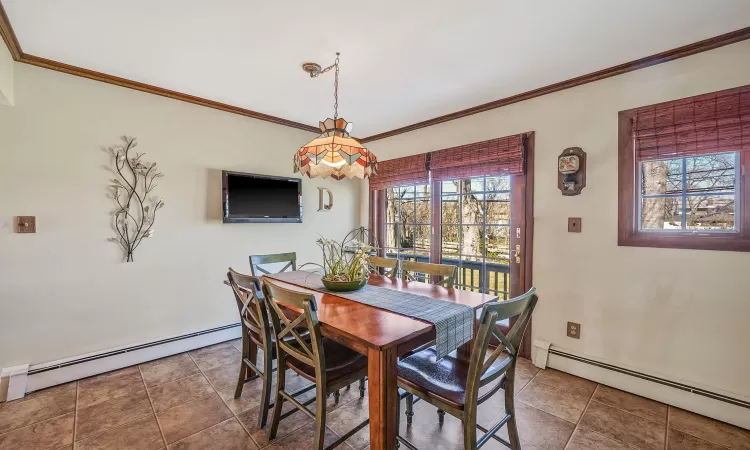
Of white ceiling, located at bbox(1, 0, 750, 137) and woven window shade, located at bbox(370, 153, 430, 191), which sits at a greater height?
white ceiling, located at bbox(1, 0, 750, 137)

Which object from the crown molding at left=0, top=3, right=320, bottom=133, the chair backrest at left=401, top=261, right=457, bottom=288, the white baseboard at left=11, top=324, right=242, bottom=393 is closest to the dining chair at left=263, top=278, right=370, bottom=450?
Result: the chair backrest at left=401, top=261, right=457, bottom=288

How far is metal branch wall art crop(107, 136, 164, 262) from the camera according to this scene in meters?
2.68

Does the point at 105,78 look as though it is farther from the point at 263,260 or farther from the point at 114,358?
the point at 114,358

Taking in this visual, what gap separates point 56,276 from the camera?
2.45m

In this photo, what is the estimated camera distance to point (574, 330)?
262 cm

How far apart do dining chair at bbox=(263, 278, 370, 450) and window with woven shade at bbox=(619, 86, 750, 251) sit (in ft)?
7.18

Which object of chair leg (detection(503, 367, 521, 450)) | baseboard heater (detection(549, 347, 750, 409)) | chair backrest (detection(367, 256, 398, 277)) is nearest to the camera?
chair leg (detection(503, 367, 521, 450))

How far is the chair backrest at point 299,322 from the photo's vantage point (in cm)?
151

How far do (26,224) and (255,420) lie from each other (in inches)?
85.2

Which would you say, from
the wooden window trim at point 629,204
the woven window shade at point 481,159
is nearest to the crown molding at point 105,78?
the woven window shade at point 481,159

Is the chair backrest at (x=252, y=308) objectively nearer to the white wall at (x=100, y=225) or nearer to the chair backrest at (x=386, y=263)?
the chair backrest at (x=386, y=263)

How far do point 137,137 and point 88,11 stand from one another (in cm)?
113

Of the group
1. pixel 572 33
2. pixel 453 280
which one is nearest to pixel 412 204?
pixel 453 280

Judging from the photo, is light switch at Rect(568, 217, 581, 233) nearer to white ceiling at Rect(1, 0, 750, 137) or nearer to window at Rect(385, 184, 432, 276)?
white ceiling at Rect(1, 0, 750, 137)
